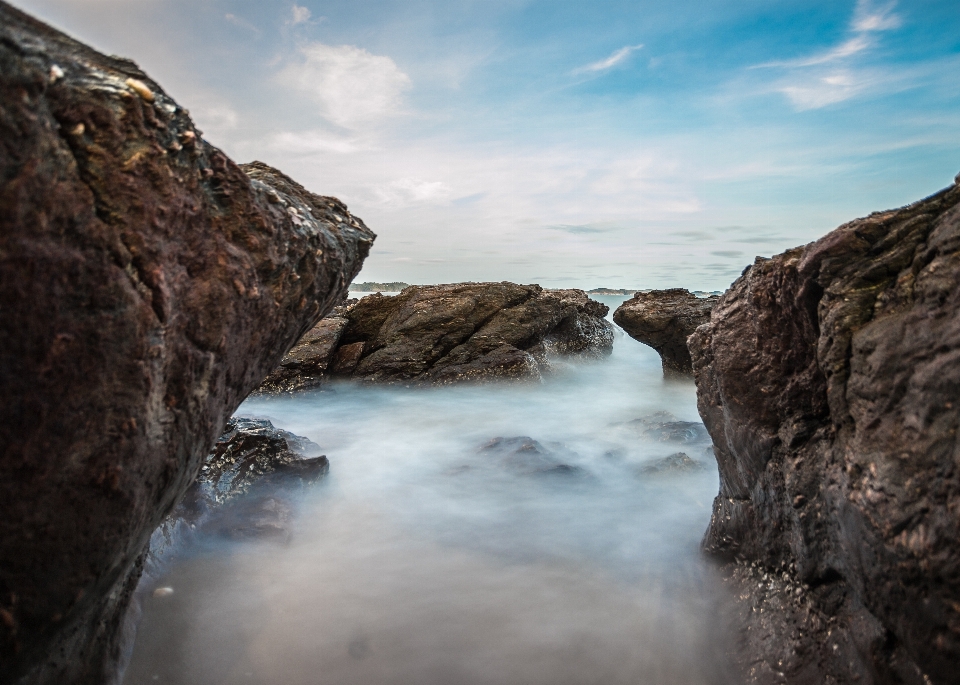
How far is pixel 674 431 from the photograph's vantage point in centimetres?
802

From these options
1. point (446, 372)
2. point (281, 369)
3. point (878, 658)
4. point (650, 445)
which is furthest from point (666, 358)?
point (878, 658)

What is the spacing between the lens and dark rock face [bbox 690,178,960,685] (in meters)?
1.94

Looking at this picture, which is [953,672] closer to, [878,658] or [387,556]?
[878,658]

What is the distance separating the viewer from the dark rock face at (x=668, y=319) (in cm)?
1238

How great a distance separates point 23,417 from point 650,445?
7356mm

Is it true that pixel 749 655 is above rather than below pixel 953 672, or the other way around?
below

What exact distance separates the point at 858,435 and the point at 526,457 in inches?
182

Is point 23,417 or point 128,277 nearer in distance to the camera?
point 23,417

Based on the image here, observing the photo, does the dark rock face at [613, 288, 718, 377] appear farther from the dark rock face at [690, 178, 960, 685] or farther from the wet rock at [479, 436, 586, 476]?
the dark rock face at [690, 178, 960, 685]

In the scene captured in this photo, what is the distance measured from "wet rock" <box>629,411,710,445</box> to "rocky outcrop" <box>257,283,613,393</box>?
12.9ft

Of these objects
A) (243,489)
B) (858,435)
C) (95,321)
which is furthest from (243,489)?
(858,435)

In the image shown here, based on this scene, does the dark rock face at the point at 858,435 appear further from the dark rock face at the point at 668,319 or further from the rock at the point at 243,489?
the dark rock face at the point at 668,319

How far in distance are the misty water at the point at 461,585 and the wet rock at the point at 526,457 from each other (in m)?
0.04

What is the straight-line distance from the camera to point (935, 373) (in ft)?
6.53
